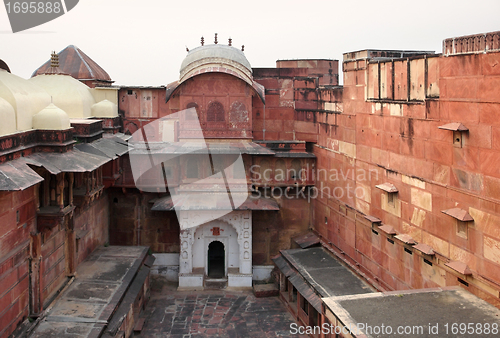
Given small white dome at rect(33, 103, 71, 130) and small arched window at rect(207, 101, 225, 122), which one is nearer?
small white dome at rect(33, 103, 71, 130)

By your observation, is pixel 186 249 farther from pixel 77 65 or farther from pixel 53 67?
pixel 77 65

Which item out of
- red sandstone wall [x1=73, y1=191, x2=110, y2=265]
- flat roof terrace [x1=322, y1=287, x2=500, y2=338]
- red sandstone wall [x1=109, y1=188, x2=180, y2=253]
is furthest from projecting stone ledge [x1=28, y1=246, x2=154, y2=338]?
flat roof terrace [x1=322, y1=287, x2=500, y2=338]

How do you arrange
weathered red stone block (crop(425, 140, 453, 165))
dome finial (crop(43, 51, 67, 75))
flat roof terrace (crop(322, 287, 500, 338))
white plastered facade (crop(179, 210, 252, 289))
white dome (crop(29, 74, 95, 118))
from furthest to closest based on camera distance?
white plastered facade (crop(179, 210, 252, 289)) → dome finial (crop(43, 51, 67, 75)) → white dome (crop(29, 74, 95, 118)) → weathered red stone block (crop(425, 140, 453, 165)) → flat roof terrace (crop(322, 287, 500, 338))

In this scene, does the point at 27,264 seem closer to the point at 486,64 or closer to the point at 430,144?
the point at 430,144

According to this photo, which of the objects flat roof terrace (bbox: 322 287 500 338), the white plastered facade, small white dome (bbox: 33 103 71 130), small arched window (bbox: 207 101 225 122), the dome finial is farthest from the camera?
small arched window (bbox: 207 101 225 122)

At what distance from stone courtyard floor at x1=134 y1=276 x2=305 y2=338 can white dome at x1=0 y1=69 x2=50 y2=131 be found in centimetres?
627

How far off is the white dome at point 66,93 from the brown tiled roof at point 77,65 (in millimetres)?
4330

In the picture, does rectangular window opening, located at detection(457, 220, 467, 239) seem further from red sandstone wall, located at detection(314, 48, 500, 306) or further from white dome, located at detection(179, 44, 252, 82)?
white dome, located at detection(179, 44, 252, 82)

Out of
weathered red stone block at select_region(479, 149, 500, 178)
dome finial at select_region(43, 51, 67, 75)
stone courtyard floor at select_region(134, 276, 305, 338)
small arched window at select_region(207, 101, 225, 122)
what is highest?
dome finial at select_region(43, 51, 67, 75)

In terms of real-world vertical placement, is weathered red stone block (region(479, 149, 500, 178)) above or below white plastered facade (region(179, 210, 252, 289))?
above

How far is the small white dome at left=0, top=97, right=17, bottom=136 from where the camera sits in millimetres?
9203

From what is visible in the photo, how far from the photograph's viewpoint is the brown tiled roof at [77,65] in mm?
19391

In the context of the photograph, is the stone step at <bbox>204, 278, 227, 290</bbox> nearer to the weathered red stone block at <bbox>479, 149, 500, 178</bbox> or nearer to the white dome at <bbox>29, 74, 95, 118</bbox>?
the white dome at <bbox>29, 74, 95, 118</bbox>

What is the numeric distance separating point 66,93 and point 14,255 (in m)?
6.34
